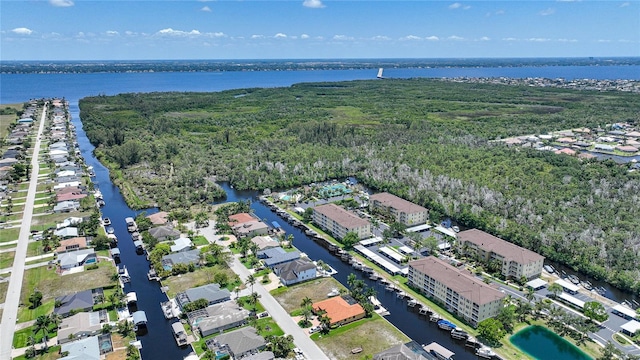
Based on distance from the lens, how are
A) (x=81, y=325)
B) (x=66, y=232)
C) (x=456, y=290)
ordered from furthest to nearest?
(x=66, y=232) → (x=456, y=290) → (x=81, y=325)

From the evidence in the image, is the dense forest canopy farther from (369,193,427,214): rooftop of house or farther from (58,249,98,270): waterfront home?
(58,249,98,270): waterfront home

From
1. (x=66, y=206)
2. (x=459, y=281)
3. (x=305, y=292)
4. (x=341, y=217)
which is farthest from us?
(x=66, y=206)

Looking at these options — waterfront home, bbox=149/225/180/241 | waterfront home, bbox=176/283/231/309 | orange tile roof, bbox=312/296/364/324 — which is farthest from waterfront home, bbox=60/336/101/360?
waterfront home, bbox=149/225/180/241

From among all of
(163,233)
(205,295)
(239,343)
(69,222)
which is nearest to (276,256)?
(205,295)

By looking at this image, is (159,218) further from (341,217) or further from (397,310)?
(397,310)

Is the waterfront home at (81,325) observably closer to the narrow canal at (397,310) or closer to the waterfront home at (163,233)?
the waterfront home at (163,233)

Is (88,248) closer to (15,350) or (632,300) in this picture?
(15,350)

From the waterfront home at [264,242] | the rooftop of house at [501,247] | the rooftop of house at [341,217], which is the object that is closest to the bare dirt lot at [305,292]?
the waterfront home at [264,242]
